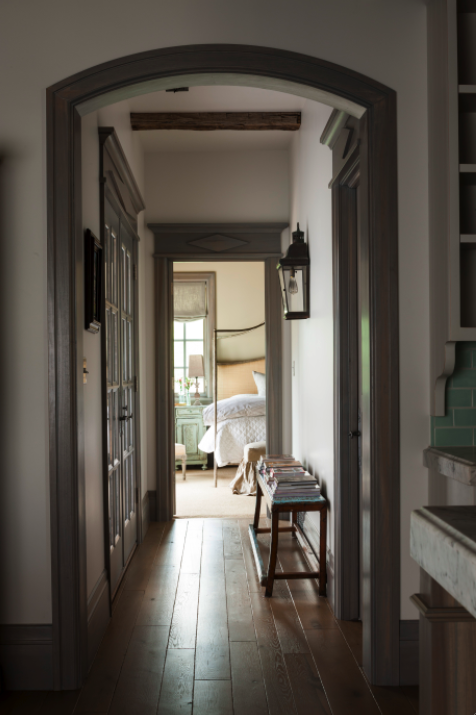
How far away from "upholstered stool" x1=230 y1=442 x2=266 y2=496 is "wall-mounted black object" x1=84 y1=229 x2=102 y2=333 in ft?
11.4

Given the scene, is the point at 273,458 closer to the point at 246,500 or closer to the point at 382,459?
the point at 246,500

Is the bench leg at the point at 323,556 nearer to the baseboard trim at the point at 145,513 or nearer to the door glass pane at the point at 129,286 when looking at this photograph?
the baseboard trim at the point at 145,513

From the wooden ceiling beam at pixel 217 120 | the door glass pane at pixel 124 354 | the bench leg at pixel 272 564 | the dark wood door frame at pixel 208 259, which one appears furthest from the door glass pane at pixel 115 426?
the wooden ceiling beam at pixel 217 120

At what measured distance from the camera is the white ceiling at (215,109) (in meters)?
4.18

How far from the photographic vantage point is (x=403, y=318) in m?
2.33

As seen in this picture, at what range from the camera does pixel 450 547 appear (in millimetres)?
887

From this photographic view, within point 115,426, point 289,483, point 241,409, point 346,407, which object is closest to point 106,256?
point 115,426

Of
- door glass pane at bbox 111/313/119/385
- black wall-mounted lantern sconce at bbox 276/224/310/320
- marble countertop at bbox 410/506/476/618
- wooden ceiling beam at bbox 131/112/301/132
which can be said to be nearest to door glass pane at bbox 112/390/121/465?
door glass pane at bbox 111/313/119/385

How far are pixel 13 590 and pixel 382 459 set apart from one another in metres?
1.55

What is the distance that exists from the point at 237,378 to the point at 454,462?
21.0ft

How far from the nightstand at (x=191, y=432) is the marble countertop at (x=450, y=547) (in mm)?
6747

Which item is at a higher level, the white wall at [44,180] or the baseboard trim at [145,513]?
the white wall at [44,180]

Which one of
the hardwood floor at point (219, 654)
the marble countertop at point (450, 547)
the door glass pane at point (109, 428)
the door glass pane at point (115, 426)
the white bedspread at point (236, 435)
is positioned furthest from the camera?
the white bedspread at point (236, 435)

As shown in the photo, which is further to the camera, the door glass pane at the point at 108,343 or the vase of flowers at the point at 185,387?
the vase of flowers at the point at 185,387
